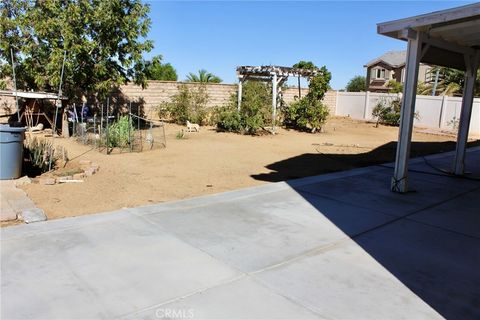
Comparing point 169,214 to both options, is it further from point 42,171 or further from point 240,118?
point 240,118

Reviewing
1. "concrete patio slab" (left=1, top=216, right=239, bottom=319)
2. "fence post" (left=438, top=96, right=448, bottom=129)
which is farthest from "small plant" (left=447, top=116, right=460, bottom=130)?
"concrete patio slab" (left=1, top=216, right=239, bottom=319)

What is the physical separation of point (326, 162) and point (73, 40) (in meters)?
8.29

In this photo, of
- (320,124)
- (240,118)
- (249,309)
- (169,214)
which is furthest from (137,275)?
(320,124)

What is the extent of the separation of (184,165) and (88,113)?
9.00 m

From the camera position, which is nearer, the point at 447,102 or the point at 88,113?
the point at 88,113

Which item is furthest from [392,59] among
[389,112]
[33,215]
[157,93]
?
[33,215]

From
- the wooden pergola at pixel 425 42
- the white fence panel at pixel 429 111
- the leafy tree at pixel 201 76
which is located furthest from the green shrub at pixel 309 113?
the leafy tree at pixel 201 76

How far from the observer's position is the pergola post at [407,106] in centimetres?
683

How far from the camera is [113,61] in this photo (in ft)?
45.7

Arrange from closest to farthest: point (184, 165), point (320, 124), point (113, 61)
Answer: point (184, 165) < point (113, 61) < point (320, 124)

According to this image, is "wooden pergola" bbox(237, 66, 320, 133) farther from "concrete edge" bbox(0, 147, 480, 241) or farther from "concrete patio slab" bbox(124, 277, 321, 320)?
"concrete patio slab" bbox(124, 277, 321, 320)

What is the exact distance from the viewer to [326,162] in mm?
10570

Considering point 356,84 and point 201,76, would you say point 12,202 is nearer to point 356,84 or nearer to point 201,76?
point 201,76

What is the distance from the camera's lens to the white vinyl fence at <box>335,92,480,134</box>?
21.3 meters
